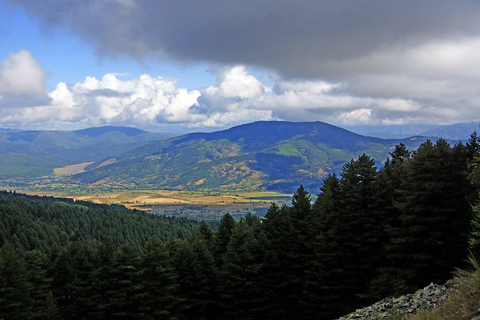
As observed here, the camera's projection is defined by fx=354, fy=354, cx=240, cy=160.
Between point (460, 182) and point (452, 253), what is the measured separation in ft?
23.3

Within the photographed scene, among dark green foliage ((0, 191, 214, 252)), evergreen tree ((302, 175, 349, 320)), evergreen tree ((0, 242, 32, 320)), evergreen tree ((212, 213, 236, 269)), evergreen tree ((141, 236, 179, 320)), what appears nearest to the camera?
evergreen tree ((0, 242, 32, 320))

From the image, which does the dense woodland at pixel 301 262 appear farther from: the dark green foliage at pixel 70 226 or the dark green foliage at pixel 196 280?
the dark green foliage at pixel 70 226

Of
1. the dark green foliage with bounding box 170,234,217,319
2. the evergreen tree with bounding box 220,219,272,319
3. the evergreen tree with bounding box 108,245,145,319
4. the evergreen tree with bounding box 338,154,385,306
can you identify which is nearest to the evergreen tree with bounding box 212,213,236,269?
the dark green foliage with bounding box 170,234,217,319

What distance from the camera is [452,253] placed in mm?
34125

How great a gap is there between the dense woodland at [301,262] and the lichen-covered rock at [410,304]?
686 centimetres

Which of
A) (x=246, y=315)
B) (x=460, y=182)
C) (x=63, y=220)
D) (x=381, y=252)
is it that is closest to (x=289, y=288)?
(x=246, y=315)

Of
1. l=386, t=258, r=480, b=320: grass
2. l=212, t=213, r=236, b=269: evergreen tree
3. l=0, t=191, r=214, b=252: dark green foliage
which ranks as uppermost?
l=386, t=258, r=480, b=320: grass

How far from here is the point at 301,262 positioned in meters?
48.7

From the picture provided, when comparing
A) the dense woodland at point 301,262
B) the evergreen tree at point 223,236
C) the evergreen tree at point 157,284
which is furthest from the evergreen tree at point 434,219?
the evergreen tree at point 223,236

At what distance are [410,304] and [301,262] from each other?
24.4 meters

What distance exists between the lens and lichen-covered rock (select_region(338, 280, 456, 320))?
23.4 metres

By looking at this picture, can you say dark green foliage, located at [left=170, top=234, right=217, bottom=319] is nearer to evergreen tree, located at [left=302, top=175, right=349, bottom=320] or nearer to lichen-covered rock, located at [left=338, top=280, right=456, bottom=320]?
evergreen tree, located at [left=302, top=175, right=349, bottom=320]

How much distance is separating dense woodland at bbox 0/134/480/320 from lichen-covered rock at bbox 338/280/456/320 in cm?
686

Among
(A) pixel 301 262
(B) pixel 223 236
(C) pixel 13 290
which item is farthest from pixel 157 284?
(A) pixel 301 262
